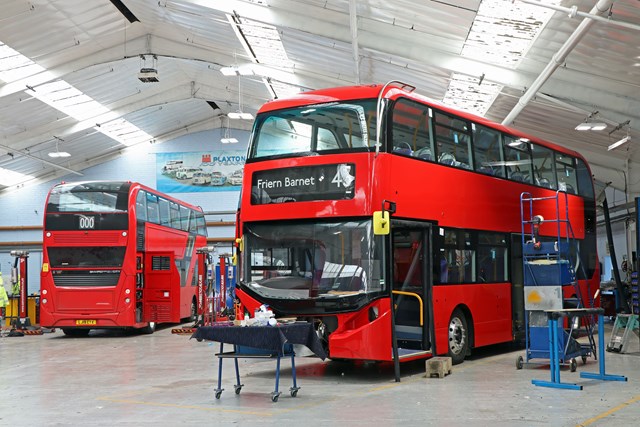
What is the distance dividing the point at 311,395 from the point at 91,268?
36.8 ft

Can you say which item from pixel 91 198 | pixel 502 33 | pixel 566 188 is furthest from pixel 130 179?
pixel 566 188

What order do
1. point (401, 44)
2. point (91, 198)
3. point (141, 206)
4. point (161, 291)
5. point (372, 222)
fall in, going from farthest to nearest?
1. point (161, 291)
2. point (141, 206)
3. point (91, 198)
4. point (401, 44)
5. point (372, 222)

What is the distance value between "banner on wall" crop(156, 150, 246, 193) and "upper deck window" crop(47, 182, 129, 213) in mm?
16715

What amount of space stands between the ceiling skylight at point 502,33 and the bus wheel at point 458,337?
5870 mm

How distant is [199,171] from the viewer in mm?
36531

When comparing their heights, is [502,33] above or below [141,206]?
above

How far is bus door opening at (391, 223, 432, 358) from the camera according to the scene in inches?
448

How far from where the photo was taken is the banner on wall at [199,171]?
36.3 meters

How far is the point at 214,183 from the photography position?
3638 cm

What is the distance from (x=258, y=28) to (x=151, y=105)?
1106 cm

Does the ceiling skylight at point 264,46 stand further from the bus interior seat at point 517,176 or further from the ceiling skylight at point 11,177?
the ceiling skylight at point 11,177

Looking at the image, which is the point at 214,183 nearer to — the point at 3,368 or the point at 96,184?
the point at 96,184

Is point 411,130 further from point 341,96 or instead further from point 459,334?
point 459,334

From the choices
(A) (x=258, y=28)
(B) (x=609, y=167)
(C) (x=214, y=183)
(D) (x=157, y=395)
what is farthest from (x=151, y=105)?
(D) (x=157, y=395)
